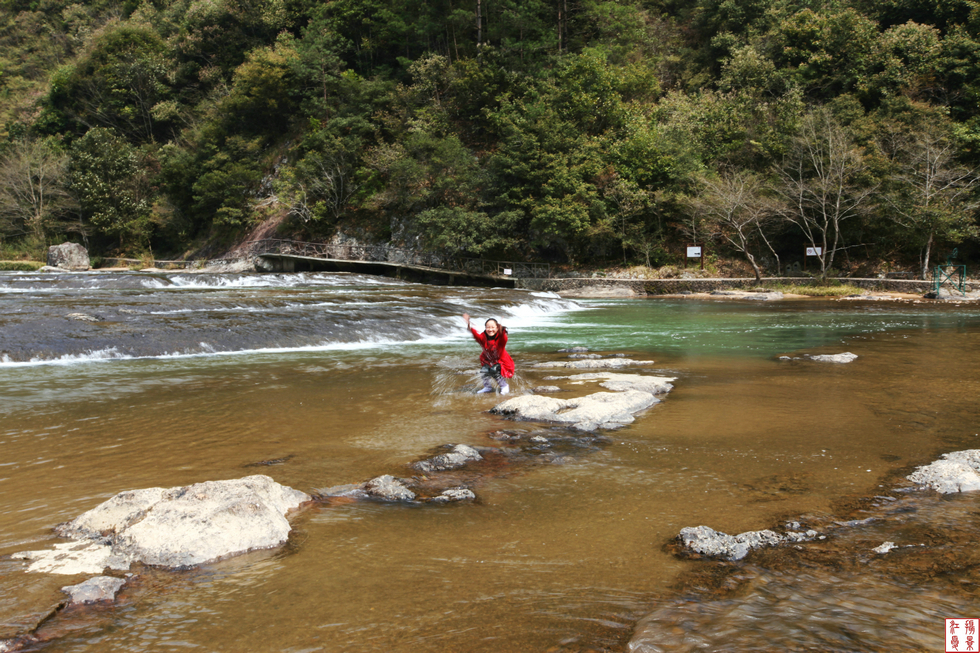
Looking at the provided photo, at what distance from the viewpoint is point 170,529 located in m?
3.62

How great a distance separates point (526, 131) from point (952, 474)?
31.0m

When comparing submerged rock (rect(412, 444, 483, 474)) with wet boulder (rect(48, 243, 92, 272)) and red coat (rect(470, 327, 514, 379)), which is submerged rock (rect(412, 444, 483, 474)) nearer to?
red coat (rect(470, 327, 514, 379))

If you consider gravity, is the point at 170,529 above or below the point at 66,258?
below

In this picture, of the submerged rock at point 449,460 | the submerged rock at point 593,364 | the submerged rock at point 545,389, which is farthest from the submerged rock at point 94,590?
the submerged rock at point 593,364

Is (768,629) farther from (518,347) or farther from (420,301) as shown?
(420,301)

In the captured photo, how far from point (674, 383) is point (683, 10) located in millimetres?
48825

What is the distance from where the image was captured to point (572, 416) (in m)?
6.54

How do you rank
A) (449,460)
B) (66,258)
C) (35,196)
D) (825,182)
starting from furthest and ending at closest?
(35,196)
(66,258)
(825,182)
(449,460)

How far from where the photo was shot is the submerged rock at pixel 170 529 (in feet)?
11.4

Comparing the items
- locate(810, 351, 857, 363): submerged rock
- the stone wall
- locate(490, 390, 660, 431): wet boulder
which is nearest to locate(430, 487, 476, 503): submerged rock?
locate(490, 390, 660, 431): wet boulder

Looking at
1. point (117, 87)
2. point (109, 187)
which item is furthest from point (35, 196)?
point (117, 87)

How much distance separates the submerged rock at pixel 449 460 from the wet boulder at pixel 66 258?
139ft

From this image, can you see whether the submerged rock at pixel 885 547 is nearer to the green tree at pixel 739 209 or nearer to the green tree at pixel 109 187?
the green tree at pixel 739 209

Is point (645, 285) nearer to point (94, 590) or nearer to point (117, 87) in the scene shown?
point (94, 590)
